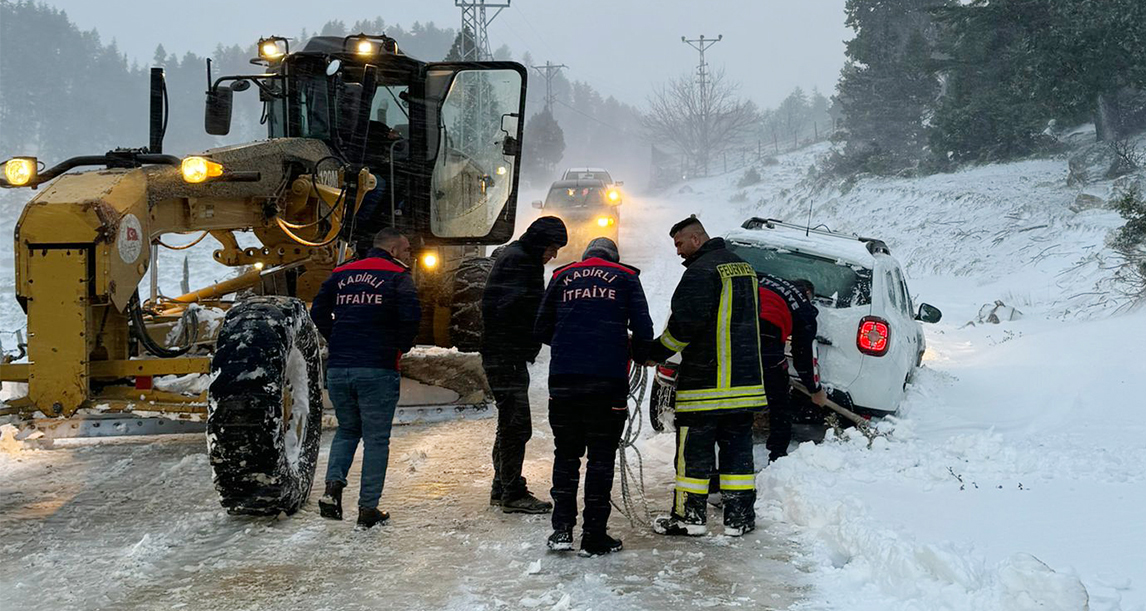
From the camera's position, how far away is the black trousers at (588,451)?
215 inches

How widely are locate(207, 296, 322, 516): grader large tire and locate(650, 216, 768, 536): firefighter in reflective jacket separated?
2.17 metres

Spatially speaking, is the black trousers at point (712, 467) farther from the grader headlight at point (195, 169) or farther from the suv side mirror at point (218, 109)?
the suv side mirror at point (218, 109)

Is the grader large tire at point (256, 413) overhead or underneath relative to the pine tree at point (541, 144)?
underneath

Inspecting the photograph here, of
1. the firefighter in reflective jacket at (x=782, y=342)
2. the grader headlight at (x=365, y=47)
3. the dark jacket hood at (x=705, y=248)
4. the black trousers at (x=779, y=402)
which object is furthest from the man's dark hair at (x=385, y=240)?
the grader headlight at (x=365, y=47)

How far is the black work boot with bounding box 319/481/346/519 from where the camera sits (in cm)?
589

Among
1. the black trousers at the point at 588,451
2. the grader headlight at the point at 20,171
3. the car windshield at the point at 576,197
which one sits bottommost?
the black trousers at the point at 588,451

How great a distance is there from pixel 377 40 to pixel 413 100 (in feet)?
2.17

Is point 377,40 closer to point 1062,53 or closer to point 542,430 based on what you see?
point 542,430

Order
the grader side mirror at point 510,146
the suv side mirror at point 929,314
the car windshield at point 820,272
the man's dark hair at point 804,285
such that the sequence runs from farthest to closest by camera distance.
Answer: the grader side mirror at point 510,146 < the suv side mirror at point 929,314 < the car windshield at point 820,272 < the man's dark hair at point 804,285

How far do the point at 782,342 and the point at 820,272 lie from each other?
121 centimetres

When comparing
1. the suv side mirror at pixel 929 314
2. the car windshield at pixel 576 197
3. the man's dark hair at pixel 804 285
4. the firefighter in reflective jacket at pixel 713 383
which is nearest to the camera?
the firefighter in reflective jacket at pixel 713 383

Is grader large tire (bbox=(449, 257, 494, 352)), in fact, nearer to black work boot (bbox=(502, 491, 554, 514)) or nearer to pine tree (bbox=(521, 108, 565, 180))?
black work boot (bbox=(502, 491, 554, 514))

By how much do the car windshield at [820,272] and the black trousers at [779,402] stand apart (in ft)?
3.05

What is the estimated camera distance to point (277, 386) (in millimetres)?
5539
